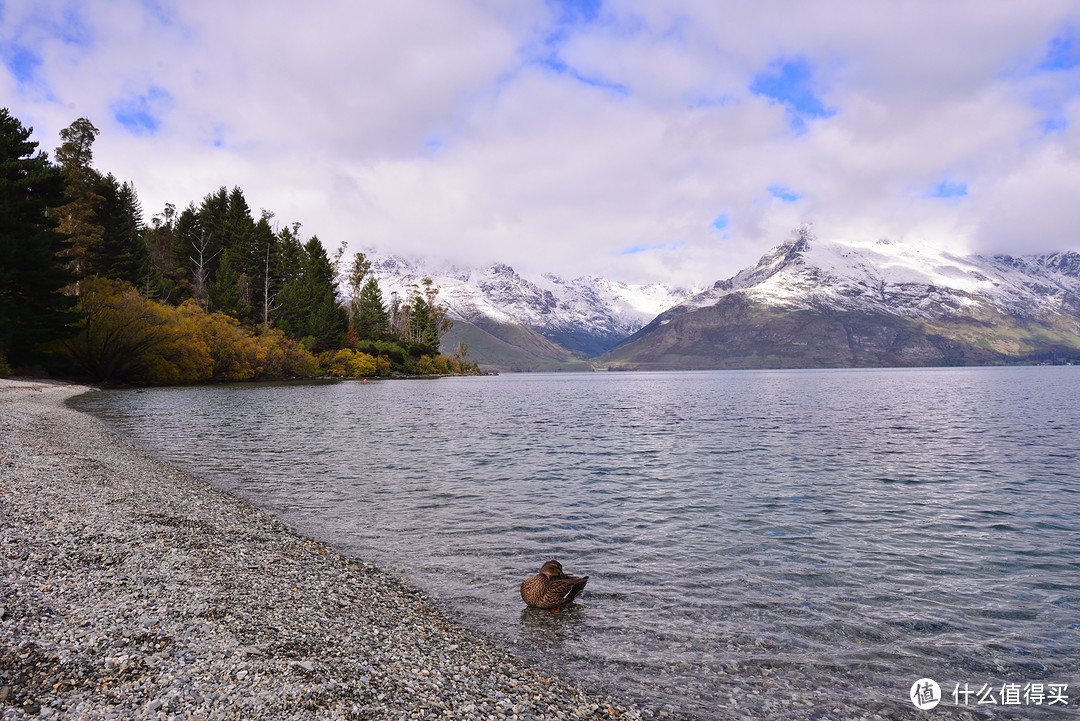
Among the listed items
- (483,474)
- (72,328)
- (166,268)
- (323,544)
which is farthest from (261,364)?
(323,544)

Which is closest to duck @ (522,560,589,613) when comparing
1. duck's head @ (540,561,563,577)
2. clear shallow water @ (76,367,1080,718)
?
duck's head @ (540,561,563,577)

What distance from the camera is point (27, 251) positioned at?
57.1m

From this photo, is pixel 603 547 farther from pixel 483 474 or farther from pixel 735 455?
pixel 735 455

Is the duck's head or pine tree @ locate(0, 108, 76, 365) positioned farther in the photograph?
pine tree @ locate(0, 108, 76, 365)

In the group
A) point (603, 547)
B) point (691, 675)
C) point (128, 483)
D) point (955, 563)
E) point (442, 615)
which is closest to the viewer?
point (691, 675)

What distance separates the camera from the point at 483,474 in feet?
90.2

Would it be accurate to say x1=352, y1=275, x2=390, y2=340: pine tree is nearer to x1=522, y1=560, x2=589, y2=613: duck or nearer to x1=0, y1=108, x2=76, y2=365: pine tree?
x1=0, y1=108, x2=76, y2=365: pine tree

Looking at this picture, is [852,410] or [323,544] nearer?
[323,544]

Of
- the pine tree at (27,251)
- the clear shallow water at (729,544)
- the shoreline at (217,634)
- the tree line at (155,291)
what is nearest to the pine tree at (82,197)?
the tree line at (155,291)

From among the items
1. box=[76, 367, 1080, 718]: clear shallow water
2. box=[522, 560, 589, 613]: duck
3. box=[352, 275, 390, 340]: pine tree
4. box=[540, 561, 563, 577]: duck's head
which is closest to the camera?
box=[76, 367, 1080, 718]: clear shallow water

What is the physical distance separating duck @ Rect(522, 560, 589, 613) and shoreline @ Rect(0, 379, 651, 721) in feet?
5.92

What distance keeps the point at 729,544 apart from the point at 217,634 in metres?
13.5

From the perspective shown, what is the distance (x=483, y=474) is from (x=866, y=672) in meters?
19.9

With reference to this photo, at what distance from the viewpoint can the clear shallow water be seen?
383 inches
